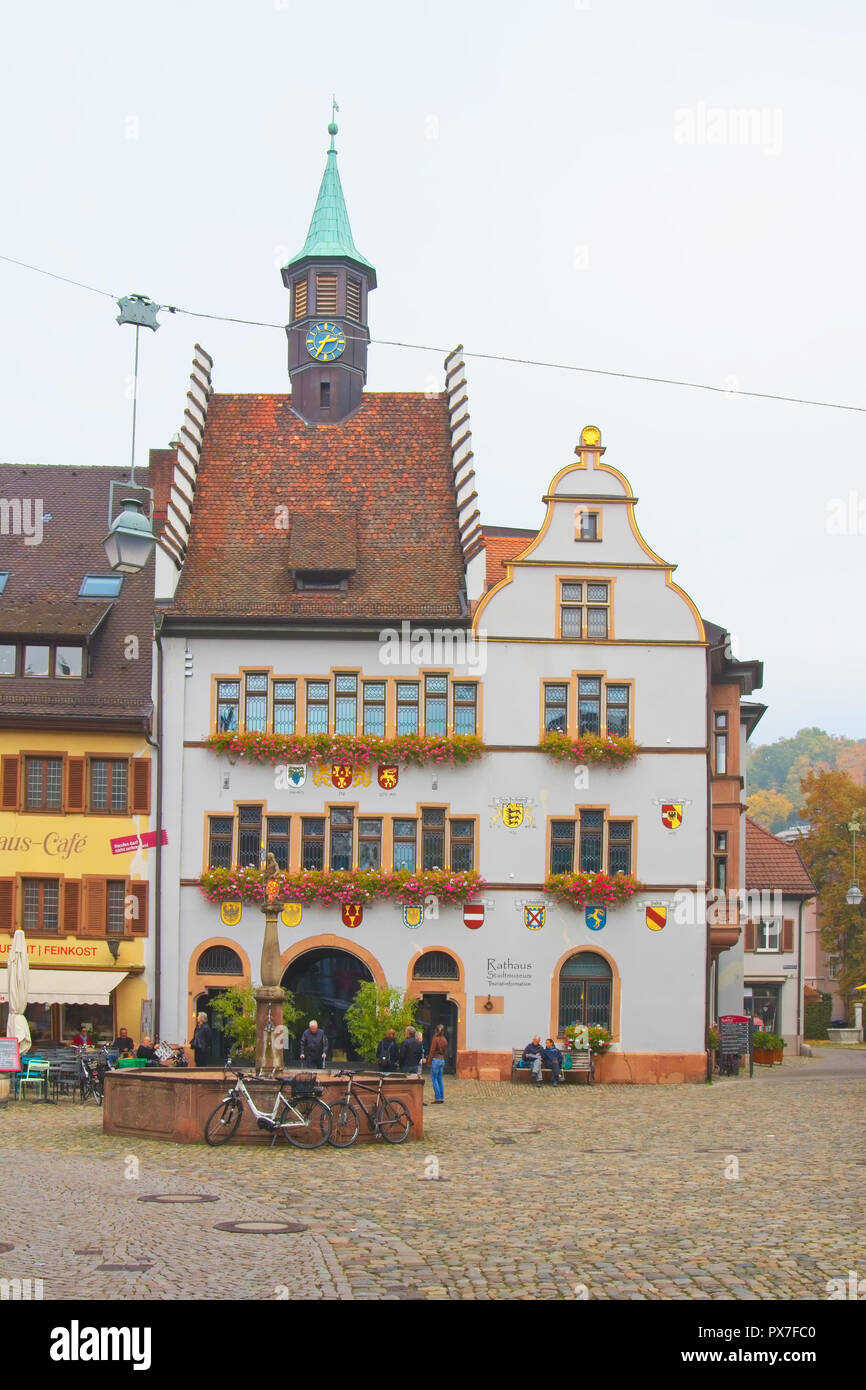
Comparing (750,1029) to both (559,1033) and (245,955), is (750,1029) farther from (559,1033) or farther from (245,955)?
(245,955)

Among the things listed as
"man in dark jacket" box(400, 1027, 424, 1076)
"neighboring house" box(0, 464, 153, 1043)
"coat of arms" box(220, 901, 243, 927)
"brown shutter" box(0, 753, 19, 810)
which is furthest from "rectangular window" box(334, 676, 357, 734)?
"man in dark jacket" box(400, 1027, 424, 1076)

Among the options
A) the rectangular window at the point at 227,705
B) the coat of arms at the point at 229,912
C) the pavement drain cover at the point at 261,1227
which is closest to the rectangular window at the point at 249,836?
the coat of arms at the point at 229,912

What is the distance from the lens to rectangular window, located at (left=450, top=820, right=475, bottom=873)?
123 ft

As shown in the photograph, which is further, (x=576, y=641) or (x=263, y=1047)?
(x=576, y=641)

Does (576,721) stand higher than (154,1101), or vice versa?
(576,721)

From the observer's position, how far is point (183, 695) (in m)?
37.7

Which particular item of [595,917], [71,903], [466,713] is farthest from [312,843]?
[595,917]

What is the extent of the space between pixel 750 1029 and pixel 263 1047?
20074 mm

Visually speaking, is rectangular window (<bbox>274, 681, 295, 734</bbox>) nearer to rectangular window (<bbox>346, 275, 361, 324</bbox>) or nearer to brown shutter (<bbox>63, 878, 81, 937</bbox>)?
brown shutter (<bbox>63, 878, 81, 937</bbox>)

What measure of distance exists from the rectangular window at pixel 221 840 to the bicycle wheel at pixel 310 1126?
16.1 meters

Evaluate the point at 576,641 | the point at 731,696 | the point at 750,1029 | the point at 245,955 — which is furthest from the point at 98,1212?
the point at 731,696

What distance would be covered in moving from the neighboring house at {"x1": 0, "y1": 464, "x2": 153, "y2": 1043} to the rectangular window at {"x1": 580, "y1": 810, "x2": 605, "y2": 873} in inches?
375

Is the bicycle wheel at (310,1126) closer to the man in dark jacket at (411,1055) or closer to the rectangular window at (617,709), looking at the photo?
the man in dark jacket at (411,1055)

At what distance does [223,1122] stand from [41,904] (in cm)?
1665
